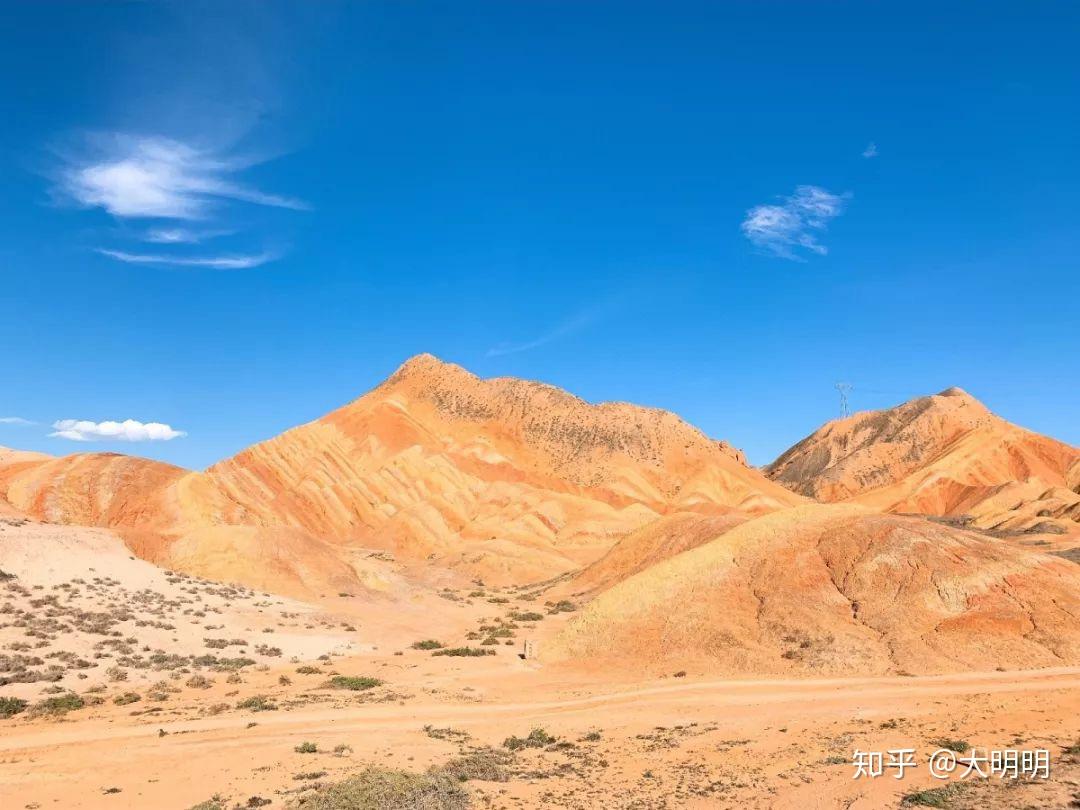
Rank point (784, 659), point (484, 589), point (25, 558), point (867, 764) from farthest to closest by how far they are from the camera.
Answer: point (484, 589) → point (25, 558) → point (784, 659) → point (867, 764)

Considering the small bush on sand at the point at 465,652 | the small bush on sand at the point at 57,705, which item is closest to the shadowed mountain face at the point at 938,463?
the small bush on sand at the point at 465,652

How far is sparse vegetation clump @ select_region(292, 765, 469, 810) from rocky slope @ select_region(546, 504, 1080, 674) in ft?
51.1

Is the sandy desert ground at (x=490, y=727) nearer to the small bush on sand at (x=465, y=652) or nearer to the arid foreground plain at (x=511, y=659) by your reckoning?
the arid foreground plain at (x=511, y=659)

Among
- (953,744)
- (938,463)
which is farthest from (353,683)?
(938,463)

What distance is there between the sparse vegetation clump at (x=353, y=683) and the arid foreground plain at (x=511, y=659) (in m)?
0.11

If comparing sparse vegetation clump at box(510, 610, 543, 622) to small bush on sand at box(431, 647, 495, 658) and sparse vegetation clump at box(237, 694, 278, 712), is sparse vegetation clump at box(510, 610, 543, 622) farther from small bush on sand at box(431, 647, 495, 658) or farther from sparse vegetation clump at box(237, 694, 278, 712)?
sparse vegetation clump at box(237, 694, 278, 712)

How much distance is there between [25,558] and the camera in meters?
36.7

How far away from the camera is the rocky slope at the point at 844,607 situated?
27.0m

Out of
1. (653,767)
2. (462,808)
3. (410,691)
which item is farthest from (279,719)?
(653,767)

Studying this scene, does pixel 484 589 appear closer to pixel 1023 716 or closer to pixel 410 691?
pixel 410 691

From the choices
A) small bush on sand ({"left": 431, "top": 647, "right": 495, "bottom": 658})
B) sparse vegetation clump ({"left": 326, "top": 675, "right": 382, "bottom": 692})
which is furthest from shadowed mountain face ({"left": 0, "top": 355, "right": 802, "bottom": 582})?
sparse vegetation clump ({"left": 326, "top": 675, "right": 382, "bottom": 692})

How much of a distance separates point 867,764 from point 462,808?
839 cm

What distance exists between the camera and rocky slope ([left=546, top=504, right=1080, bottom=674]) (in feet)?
88.6

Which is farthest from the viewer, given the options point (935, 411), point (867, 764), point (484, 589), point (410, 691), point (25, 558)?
point (935, 411)
